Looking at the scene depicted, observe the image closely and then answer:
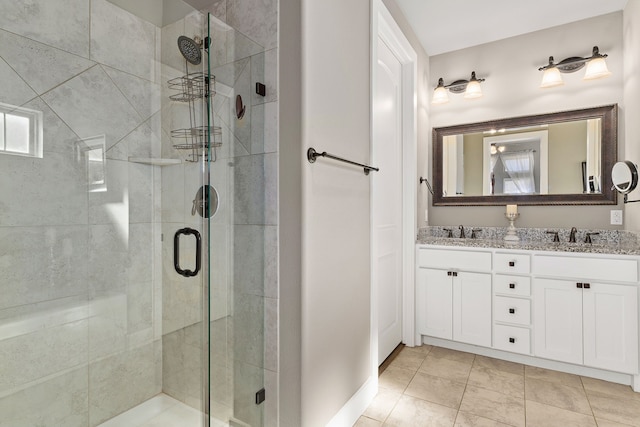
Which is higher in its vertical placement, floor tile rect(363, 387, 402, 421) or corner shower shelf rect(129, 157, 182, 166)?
corner shower shelf rect(129, 157, 182, 166)

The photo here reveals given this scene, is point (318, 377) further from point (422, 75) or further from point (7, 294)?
point (422, 75)

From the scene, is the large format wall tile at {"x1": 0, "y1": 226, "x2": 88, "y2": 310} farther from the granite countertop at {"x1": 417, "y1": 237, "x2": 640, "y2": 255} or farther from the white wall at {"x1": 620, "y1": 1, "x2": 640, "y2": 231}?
the white wall at {"x1": 620, "y1": 1, "x2": 640, "y2": 231}

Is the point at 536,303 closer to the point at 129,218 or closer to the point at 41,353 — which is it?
the point at 129,218

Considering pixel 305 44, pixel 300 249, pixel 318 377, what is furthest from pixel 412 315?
pixel 305 44

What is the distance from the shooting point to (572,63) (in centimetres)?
267

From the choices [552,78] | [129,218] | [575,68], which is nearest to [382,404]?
[129,218]

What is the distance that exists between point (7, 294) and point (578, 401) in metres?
2.95

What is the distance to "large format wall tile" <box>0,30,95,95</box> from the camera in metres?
1.33

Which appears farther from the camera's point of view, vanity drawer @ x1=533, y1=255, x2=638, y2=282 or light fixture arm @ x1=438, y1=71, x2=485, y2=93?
light fixture arm @ x1=438, y1=71, x2=485, y2=93

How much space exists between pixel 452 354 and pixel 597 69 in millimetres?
2461

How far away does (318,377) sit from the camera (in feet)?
4.91

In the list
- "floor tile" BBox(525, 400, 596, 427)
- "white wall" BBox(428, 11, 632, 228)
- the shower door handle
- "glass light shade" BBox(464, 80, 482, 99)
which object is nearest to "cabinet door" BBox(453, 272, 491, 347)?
"floor tile" BBox(525, 400, 596, 427)

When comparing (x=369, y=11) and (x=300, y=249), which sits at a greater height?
(x=369, y=11)

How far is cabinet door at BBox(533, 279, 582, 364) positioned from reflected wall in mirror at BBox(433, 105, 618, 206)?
83cm
